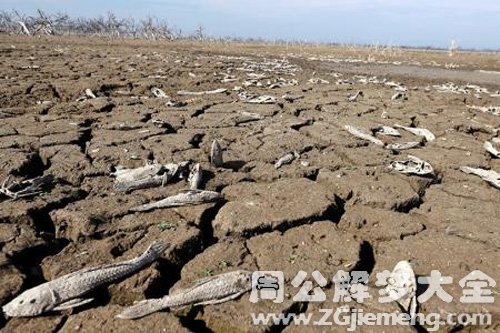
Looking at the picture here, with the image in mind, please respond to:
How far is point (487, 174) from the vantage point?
13.8 ft

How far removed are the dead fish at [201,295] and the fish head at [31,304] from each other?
1.30 feet

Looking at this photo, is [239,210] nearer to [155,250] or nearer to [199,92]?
[155,250]

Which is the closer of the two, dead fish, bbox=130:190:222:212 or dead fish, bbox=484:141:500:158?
dead fish, bbox=130:190:222:212

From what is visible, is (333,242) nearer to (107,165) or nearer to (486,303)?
(486,303)

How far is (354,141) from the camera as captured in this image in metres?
5.23

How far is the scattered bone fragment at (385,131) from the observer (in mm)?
5691

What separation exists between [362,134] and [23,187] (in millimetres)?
3930

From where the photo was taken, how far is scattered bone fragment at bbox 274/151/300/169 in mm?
4352

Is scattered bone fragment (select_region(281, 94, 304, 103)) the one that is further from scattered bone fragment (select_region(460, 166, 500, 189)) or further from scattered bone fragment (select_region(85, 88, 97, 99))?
scattered bone fragment (select_region(460, 166, 500, 189))

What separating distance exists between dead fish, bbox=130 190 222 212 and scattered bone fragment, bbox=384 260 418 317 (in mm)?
1527

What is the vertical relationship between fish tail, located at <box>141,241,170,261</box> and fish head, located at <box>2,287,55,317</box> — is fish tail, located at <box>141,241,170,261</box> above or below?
above

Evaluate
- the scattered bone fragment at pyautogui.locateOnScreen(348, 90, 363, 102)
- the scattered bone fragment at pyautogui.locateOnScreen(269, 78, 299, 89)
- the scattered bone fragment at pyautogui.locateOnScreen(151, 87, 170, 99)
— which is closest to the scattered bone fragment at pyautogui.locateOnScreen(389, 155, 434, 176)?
the scattered bone fragment at pyautogui.locateOnScreen(348, 90, 363, 102)

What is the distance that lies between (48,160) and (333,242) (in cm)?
313

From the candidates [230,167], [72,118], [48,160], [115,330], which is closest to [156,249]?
[115,330]
